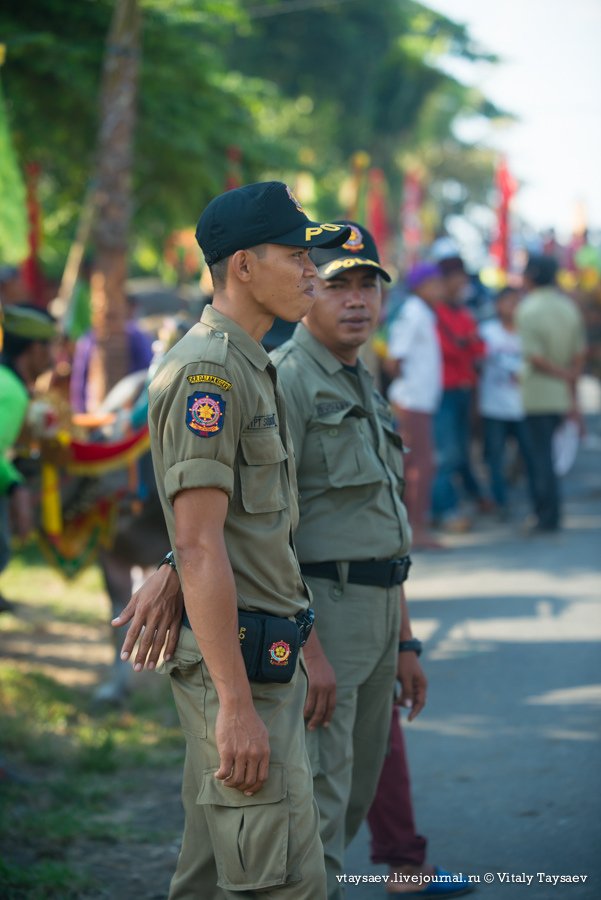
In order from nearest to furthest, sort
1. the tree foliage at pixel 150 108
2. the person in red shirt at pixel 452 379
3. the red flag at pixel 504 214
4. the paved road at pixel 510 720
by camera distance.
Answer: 1. the paved road at pixel 510 720
2. the tree foliage at pixel 150 108
3. the person in red shirt at pixel 452 379
4. the red flag at pixel 504 214

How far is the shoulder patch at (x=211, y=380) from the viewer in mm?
2697

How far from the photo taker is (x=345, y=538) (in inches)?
142

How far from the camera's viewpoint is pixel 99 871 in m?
4.45

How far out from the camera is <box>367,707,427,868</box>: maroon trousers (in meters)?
4.07

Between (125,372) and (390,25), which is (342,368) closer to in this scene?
(125,372)

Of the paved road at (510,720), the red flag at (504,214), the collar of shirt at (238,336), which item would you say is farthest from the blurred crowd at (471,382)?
the red flag at (504,214)

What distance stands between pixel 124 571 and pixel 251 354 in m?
4.16

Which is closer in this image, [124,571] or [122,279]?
[124,571]

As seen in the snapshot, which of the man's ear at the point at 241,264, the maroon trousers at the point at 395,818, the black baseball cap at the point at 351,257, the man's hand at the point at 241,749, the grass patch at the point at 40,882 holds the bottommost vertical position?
the grass patch at the point at 40,882

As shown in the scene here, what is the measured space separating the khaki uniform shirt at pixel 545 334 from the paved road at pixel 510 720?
1406 mm

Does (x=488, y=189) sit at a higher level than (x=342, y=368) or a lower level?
higher

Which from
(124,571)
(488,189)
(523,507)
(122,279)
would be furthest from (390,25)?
(124,571)

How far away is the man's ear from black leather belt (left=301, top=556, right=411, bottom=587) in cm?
104

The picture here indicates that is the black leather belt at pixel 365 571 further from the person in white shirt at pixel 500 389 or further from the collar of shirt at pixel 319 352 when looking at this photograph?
the person in white shirt at pixel 500 389
